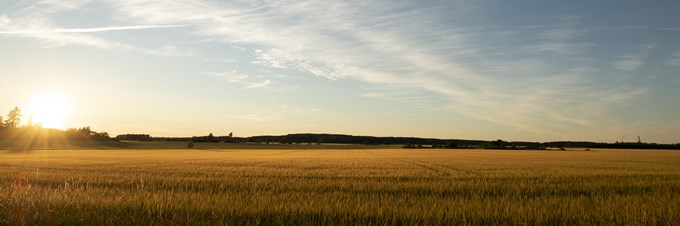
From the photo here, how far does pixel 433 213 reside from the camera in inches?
333

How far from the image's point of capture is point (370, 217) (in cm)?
821

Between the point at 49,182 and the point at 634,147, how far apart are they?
15484 cm

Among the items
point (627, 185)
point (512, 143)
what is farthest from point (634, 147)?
point (627, 185)

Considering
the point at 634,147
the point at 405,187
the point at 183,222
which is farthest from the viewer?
the point at 634,147

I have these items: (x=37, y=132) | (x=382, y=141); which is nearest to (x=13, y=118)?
(x=37, y=132)

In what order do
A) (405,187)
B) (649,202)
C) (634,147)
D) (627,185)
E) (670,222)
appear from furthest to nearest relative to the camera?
(634,147)
(627,185)
(405,187)
(649,202)
(670,222)

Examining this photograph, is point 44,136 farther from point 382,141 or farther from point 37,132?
point 382,141

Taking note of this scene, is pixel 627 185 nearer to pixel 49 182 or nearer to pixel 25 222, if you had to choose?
pixel 25 222

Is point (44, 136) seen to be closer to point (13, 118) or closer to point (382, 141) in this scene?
point (13, 118)

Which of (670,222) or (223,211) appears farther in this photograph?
(223,211)

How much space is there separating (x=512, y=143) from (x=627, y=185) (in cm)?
13421

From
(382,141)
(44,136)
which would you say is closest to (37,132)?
(44,136)

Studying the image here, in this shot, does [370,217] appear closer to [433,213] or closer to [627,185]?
[433,213]

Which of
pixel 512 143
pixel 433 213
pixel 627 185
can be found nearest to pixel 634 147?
pixel 512 143
